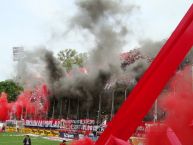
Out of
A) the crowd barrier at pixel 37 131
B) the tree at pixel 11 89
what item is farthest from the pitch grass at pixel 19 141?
the tree at pixel 11 89

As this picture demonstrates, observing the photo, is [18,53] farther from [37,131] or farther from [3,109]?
[37,131]

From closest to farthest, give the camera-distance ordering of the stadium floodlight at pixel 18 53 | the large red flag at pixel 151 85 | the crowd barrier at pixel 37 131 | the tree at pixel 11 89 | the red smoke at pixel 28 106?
the large red flag at pixel 151 85, the crowd barrier at pixel 37 131, the stadium floodlight at pixel 18 53, the red smoke at pixel 28 106, the tree at pixel 11 89

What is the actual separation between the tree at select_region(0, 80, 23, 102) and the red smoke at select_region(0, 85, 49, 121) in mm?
11904

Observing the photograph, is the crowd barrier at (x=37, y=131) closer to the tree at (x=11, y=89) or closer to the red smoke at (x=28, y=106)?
the red smoke at (x=28, y=106)

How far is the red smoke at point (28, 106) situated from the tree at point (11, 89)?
11904 millimetres

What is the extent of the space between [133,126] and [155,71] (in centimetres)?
119

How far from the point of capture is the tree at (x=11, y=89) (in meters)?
84.7

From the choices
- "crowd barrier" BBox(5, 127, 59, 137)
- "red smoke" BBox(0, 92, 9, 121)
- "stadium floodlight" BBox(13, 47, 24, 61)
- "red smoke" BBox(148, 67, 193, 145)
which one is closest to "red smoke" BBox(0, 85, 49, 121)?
"red smoke" BBox(0, 92, 9, 121)

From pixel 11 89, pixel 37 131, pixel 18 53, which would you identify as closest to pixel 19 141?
pixel 37 131

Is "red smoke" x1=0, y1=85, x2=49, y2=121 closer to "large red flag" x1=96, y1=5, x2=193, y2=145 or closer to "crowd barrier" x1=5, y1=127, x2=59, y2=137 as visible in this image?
"crowd barrier" x1=5, y1=127, x2=59, y2=137

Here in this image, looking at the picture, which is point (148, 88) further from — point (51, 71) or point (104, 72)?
point (51, 71)

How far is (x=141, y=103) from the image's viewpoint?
26.7 ft

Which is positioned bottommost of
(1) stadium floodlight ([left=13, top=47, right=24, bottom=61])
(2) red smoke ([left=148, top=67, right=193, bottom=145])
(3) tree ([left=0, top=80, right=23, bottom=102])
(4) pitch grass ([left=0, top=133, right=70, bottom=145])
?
(4) pitch grass ([left=0, top=133, right=70, bottom=145])

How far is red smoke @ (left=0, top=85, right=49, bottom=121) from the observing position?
203 feet
